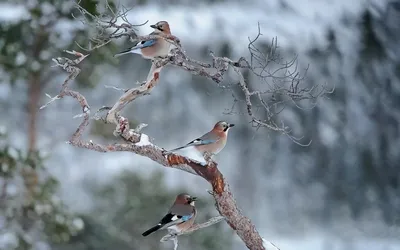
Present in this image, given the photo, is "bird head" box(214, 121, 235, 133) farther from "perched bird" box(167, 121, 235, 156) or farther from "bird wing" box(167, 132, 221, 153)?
"bird wing" box(167, 132, 221, 153)

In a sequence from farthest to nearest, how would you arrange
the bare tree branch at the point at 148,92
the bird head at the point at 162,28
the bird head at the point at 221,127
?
1. the bird head at the point at 221,127
2. the bird head at the point at 162,28
3. the bare tree branch at the point at 148,92

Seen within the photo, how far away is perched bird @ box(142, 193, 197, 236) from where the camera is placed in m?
4.74

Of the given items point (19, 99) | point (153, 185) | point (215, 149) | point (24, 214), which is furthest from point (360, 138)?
point (215, 149)

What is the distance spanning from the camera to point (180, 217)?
4.75 meters

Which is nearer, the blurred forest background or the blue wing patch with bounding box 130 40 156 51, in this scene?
the blue wing patch with bounding box 130 40 156 51

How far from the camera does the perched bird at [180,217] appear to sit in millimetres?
4738

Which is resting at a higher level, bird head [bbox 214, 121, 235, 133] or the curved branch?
→ bird head [bbox 214, 121, 235, 133]

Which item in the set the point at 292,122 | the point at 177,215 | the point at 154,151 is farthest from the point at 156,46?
the point at 292,122

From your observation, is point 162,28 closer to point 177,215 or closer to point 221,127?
point 221,127

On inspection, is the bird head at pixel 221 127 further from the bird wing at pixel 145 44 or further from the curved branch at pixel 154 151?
the bird wing at pixel 145 44

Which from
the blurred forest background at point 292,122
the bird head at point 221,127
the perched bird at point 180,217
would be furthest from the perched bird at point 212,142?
the blurred forest background at point 292,122

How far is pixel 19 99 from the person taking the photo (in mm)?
13141

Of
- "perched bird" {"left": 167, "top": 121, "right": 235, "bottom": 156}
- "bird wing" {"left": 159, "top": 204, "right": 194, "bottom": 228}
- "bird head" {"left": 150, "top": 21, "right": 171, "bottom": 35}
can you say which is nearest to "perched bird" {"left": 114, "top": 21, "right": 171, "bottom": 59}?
"bird head" {"left": 150, "top": 21, "right": 171, "bottom": 35}

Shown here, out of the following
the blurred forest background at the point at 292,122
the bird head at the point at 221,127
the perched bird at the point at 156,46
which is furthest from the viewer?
the blurred forest background at the point at 292,122
